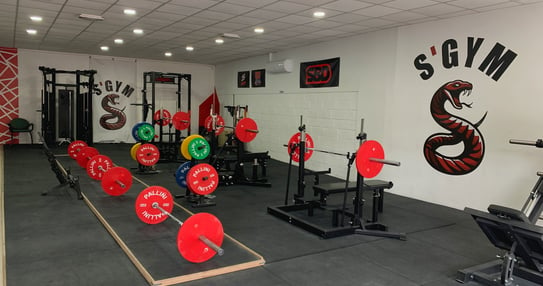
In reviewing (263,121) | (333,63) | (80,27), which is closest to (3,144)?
(80,27)

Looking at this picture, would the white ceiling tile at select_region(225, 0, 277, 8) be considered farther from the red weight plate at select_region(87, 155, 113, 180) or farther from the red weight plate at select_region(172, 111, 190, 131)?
the red weight plate at select_region(172, 111, 190, 131)

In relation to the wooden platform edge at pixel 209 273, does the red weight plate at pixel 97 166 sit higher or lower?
higher

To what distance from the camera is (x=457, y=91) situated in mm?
4633

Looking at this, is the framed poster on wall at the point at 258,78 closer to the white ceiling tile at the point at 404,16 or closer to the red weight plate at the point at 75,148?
the red weight plate at the point at 75,148

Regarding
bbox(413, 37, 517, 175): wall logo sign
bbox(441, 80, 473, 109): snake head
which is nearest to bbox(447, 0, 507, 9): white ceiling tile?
bbox(413, 37, 517, 175): wall logo sign

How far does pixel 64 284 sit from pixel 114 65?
8222 mm

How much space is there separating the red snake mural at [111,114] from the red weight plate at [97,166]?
498 cm

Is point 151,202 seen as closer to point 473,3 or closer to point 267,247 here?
point 267,247

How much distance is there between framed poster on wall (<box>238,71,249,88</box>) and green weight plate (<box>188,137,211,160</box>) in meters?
4.73

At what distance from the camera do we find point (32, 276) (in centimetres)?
250

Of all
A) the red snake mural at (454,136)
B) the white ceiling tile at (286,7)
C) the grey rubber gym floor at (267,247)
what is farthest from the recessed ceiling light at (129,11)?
the red snake mural at (454,136)

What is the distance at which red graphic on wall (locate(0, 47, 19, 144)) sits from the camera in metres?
8.56

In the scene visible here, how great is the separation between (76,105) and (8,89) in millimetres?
1433

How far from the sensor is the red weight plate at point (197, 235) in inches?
98.8
